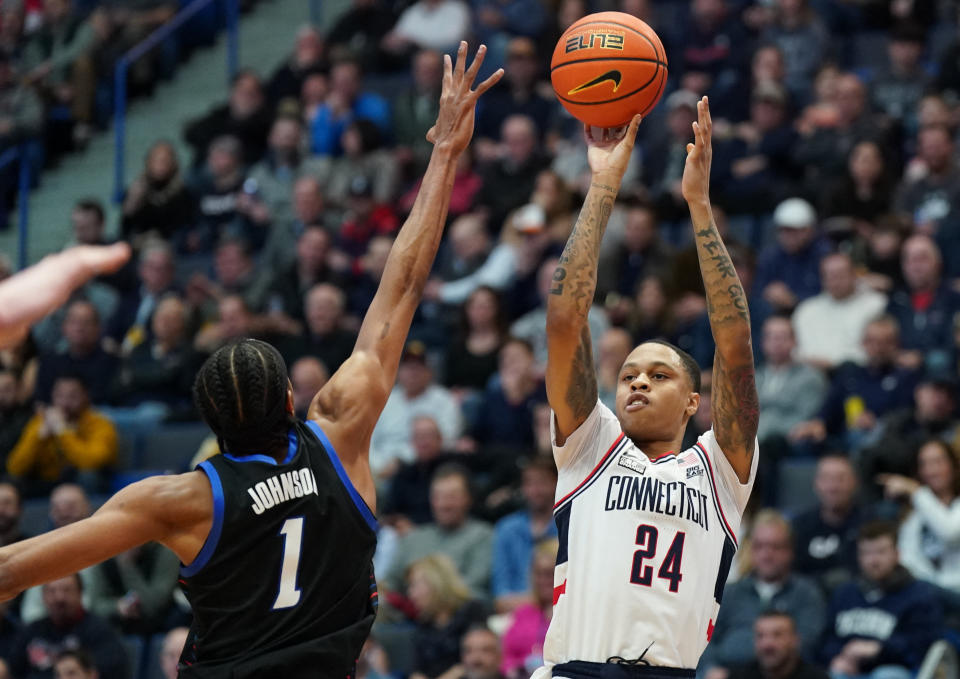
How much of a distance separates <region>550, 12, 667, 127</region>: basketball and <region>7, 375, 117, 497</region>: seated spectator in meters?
7.84

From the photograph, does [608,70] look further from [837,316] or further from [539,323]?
[539,323]

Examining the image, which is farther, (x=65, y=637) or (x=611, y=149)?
(x=65, y=637)

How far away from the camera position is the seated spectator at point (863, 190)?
12.9m

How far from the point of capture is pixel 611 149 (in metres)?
6.20

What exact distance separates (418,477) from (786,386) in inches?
115

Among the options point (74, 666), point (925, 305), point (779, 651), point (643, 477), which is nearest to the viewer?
point (643, 477)

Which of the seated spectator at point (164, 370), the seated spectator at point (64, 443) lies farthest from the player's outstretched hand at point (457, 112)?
the seated spectator at point (164, 370)

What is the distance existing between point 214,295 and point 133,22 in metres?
5.41

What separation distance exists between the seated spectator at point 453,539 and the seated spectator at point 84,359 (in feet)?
14.0

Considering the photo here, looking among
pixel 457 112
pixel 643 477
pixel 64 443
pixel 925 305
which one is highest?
pixel 457 112

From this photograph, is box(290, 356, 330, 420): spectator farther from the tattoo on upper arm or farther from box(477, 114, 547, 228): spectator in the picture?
the tattoo on upper arm

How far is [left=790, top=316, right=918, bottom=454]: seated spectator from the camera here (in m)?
11.2

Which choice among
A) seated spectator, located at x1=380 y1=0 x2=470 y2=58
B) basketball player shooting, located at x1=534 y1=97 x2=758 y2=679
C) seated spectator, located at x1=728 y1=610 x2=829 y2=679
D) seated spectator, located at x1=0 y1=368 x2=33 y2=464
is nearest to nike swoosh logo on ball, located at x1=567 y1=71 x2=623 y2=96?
basketball player shooting, located at x1=534 y1=97 x2=758 y2=679

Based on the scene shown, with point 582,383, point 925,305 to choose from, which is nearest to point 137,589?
point 925,305
